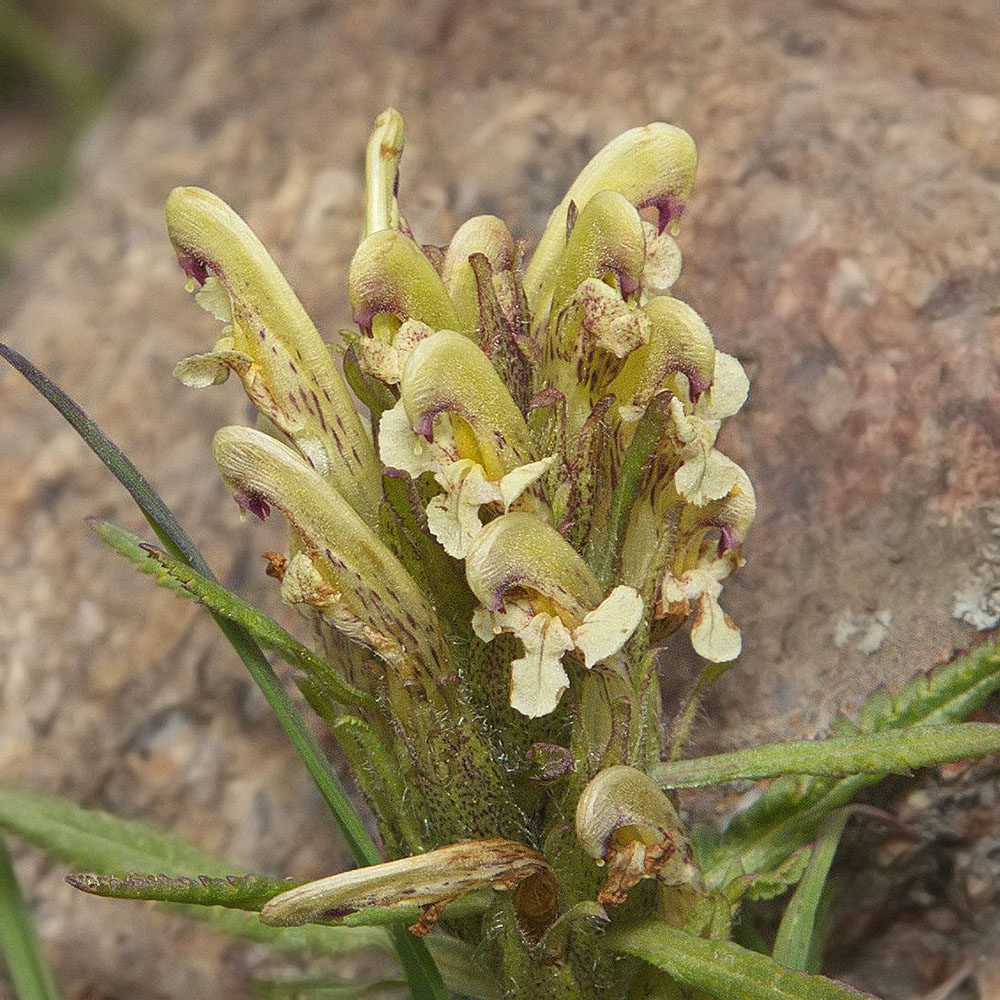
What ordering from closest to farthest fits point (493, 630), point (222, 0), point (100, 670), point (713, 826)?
point (493, 630), point (713, 826), point (100, 670), point (222, 0)

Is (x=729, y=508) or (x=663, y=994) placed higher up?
(x=729, y=508)

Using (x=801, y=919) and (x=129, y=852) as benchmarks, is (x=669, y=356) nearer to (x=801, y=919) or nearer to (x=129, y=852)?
(x=801, y=919)

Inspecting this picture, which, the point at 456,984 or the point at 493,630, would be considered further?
the point at 456,984

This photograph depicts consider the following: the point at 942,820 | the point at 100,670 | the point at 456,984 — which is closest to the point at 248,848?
the point at 100,670

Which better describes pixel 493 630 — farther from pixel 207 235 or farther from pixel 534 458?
pixel 207 235

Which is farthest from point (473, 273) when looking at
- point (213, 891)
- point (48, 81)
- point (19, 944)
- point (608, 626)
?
point (48, 81)

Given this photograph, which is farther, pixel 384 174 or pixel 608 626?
pixel 384 174

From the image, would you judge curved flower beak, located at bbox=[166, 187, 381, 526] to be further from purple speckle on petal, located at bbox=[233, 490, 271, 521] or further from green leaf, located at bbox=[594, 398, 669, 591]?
green leaf, located at bbox=[594, 398, 669, 591]

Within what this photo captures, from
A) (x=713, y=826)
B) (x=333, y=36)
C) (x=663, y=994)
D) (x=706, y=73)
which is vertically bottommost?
(x=663, y=994)

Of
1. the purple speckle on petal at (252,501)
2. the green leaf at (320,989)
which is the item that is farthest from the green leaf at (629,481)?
the green leaf at (320,989)
